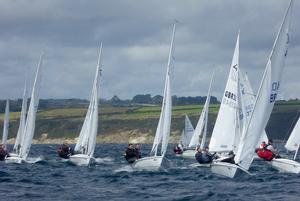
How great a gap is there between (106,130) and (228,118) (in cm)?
12304

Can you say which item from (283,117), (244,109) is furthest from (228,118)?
(283,117)

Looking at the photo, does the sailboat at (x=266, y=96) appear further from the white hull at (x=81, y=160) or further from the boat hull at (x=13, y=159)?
the boat hull at (x=13, y=159)

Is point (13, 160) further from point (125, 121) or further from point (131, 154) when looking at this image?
point (125, 121)

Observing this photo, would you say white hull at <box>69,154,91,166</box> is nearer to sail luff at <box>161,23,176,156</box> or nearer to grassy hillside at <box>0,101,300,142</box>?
sail luff at <box>161,23,176,156</box>

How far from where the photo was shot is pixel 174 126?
166m

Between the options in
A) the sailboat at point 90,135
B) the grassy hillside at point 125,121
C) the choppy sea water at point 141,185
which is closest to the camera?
the choppy sea water at point 141,185

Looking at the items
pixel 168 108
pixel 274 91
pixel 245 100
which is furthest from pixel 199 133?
pixel 274 91

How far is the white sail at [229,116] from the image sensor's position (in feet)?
168

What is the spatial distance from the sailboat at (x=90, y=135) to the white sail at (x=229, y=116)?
345 inches

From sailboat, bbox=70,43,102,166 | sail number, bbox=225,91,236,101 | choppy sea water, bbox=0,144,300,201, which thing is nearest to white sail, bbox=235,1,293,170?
choppy sea water, bbox=0,144,300,201

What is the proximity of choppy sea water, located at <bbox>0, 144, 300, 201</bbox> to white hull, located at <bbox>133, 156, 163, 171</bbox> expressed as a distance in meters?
0.59

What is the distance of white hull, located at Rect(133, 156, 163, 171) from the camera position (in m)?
43.8

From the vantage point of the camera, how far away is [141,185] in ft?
117

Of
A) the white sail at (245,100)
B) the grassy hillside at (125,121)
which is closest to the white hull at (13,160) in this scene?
the white sail at (245,100)
